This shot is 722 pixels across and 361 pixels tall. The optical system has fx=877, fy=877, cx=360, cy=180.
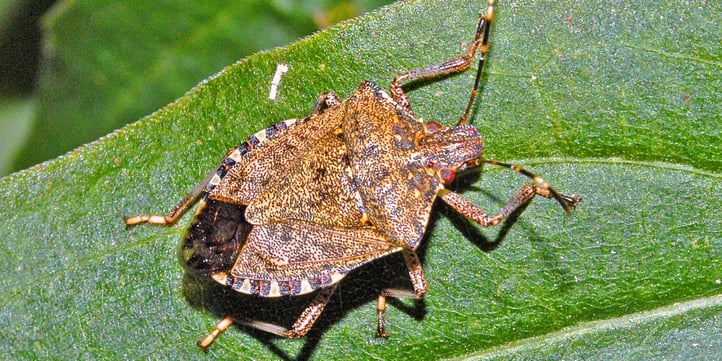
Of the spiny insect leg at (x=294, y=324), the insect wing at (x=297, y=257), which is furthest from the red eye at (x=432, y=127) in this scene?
the spiny insect leg at (x=294, y=324)

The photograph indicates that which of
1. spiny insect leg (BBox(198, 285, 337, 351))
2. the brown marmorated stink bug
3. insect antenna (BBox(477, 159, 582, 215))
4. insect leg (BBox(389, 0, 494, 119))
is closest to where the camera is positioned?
insect antenna (BBox(477, 159, 582, 215))

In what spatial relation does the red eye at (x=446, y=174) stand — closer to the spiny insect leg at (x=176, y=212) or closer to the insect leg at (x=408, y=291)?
the insect leg at (x=408, y=291)

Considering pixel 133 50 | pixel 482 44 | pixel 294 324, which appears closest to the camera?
pixel 482 44

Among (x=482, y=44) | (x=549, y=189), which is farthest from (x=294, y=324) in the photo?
(x=482, y=44)

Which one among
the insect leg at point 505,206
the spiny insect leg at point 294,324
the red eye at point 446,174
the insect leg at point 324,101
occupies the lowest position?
the spiny insect leg at point 294,324

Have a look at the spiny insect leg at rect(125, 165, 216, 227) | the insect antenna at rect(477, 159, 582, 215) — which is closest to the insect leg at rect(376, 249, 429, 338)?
the insect antenna at rect(477, 159, 582, 215)

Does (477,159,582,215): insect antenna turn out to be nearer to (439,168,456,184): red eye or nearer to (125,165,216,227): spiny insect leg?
(439,168,456,184): red eye

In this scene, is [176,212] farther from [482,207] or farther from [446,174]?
[482,207]
